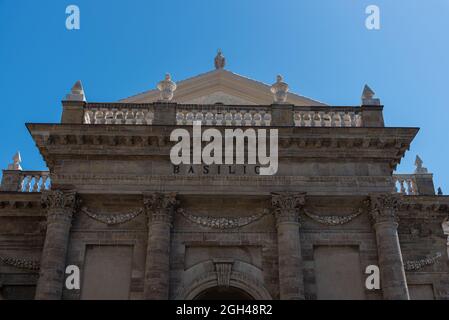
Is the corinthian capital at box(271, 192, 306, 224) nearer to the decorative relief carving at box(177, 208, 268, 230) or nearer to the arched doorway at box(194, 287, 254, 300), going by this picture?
the decorative relief carving at box(177, 208, 268, 230)

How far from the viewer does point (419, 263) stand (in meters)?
20.0

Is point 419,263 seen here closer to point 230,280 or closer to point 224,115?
point 230,280

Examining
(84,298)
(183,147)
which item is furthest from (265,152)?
(84,298)

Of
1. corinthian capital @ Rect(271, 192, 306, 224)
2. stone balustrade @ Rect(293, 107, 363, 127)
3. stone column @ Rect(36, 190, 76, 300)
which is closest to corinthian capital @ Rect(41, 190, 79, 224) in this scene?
stone column @ Rect(36, 190, 76, 300)

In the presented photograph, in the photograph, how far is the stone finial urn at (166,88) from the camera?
64.1 ft

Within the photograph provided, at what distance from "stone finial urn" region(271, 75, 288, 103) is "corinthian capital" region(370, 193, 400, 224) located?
14.7 feet

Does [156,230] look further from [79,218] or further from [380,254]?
[380,254]

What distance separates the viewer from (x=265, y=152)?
18.2 meters

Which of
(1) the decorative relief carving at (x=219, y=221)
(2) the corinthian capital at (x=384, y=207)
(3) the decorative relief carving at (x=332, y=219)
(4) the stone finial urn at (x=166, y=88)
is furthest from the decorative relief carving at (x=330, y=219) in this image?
(4) the stone finial urn at (x=166, y=88)

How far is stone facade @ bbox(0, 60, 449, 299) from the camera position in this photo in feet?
55.5

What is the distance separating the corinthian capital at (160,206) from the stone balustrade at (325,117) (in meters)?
4.92

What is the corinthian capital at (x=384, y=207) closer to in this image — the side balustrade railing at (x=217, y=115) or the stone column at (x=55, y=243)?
the side balustrade railing at (x=217, y=115)
